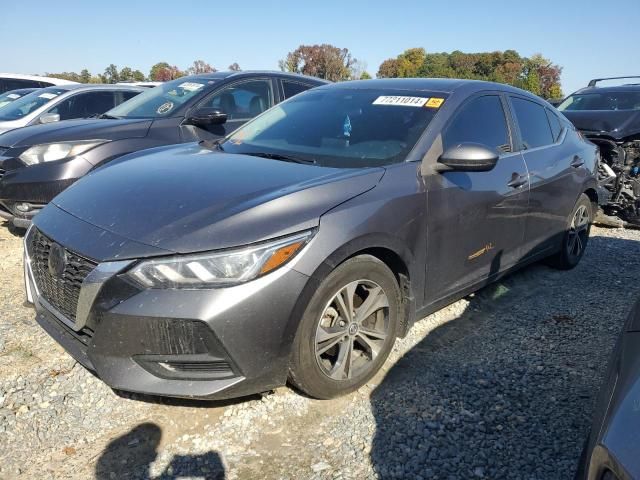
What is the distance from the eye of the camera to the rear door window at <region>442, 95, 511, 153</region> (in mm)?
3336

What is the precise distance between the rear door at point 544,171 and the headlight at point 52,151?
3.71m

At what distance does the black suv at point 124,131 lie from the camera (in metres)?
4.73

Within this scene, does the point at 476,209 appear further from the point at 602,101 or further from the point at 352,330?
the point at 602,101

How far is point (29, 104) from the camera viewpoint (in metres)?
7.63

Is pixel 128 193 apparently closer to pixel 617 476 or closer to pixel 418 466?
pixel 418 466

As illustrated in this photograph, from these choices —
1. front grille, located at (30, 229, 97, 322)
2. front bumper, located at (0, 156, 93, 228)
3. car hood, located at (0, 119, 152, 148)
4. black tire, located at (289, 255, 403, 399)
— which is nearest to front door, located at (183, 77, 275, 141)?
car hood, located at (0, 119, 152, 148)

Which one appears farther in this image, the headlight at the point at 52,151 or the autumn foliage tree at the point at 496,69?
the autumn foliage tree at the point at 496,69

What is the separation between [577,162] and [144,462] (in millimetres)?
4128

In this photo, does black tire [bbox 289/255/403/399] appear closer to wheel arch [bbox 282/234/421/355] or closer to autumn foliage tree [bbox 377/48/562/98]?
wheel arch [bbox 282/234/421/355]

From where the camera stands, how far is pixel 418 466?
2.32 meters

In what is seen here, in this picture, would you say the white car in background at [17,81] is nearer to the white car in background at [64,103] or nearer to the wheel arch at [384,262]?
the white car in background at [64,103]

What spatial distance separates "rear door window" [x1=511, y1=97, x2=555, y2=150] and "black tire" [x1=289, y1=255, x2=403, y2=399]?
1906 mm

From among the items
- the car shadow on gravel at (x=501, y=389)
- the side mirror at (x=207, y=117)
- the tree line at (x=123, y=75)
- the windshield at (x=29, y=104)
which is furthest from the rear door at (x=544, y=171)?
the tree line at (x=123, y=75)

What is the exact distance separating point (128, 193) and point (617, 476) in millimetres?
2337
